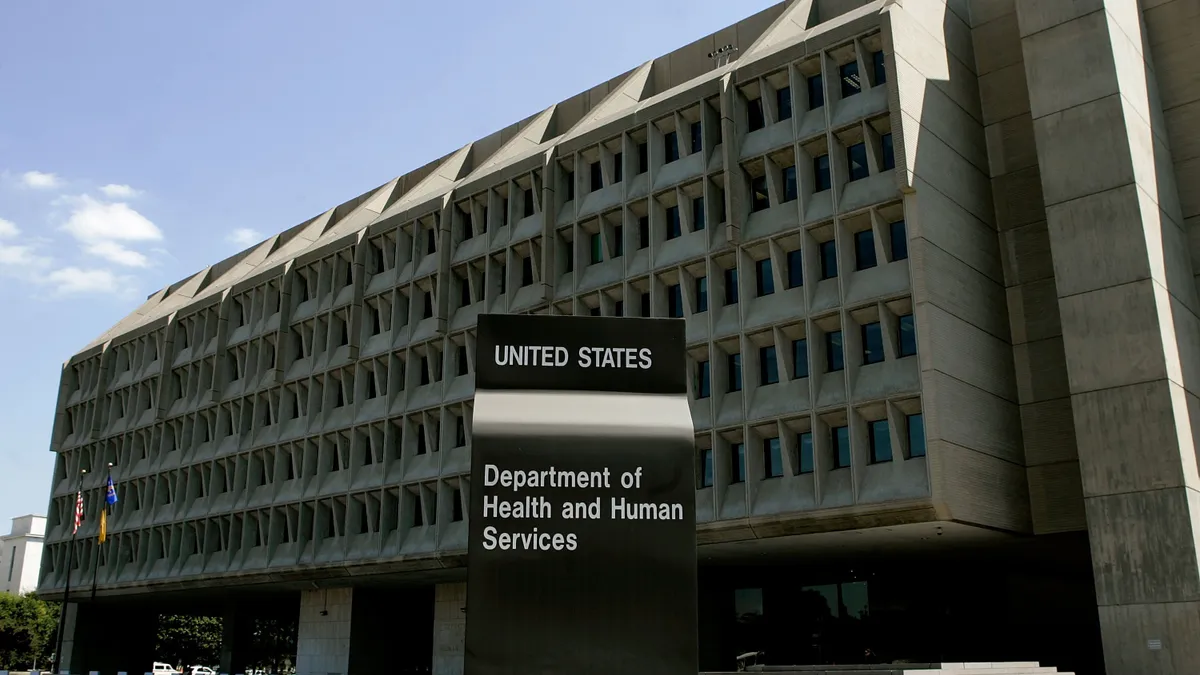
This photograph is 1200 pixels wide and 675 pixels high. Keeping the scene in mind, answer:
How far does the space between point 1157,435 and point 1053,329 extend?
5.32 meters

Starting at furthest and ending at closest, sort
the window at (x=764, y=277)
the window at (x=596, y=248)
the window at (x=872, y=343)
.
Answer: the window at (x=596, y=248) → the window at (x=764, y=277) → the window at (x=872, y=343)

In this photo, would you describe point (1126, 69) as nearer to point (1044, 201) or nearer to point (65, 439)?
point (1044, 201)

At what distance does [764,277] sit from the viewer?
35781 mm

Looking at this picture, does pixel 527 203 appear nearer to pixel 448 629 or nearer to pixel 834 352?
pixel 834 352

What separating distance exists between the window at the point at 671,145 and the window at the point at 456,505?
15.3m

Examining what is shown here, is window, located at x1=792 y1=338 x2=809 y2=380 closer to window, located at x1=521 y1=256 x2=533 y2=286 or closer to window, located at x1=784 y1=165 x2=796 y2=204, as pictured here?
window, located at x1=784 y1=165 x2=796 y2=204

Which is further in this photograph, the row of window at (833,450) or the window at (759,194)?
the window at (759,194)

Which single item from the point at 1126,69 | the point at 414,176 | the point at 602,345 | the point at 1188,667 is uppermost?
the point at 414,176

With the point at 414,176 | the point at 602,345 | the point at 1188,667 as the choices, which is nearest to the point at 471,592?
the point at 602,345

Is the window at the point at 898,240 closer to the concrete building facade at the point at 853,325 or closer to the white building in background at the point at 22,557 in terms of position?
the concrete building facade at the point at 853,325

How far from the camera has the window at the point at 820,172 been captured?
34.9 metres

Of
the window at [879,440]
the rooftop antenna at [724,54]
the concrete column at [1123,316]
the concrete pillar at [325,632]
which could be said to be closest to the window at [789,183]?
the rooftop antenna at [724,54]

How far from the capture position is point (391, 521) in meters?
44.7

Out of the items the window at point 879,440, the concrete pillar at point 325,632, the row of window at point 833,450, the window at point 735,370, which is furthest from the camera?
the concrete pillar at point 325,632
